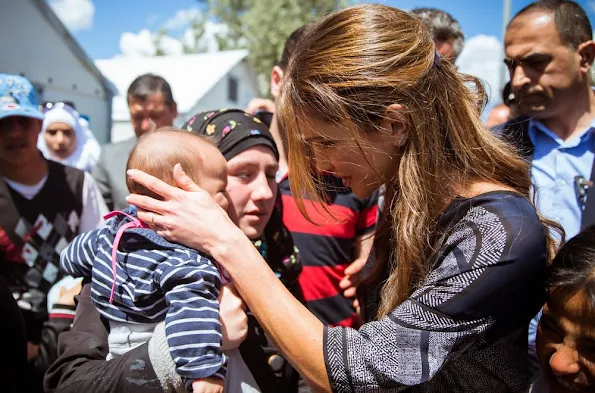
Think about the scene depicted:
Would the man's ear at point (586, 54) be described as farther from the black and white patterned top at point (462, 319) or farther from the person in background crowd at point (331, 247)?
the black and white patterned top at point (462, 319)

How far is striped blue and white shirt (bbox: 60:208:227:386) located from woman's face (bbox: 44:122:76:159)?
4.51 meters

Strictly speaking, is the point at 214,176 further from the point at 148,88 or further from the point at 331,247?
the point at 148,88

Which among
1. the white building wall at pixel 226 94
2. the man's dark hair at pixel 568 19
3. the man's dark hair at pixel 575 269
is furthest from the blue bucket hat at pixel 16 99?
the white building wall at pixel 226 94

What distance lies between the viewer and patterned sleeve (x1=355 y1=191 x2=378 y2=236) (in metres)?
2.78

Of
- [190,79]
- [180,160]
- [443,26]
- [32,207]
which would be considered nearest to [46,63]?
[190,79]

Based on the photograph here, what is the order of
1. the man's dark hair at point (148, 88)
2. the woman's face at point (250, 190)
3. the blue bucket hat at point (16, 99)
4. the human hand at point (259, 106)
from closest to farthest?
the woman's face at point (250, 190) → the blue bucket hat at point (16, 99) → the human hand at point (259, 106) → the man's dark hair at point (148, 88)

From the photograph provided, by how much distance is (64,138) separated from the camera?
227 inches

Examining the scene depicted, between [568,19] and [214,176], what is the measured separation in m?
2.57

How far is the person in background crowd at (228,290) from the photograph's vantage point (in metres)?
1.50

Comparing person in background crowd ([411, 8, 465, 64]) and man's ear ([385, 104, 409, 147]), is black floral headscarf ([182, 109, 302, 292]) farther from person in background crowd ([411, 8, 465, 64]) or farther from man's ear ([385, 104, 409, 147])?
person in background crowd ([411, 8, 465, 64])

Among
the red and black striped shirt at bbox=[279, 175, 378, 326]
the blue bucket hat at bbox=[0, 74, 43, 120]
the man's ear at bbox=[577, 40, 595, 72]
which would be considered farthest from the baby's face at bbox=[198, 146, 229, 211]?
the man's ear at bbox=[577, 40, 595, 72]

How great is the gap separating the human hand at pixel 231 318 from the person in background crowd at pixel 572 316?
98 cm

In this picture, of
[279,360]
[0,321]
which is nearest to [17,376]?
[0,321]

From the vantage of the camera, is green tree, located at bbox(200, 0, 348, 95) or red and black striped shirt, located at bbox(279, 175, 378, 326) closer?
red and black striped shirt, located at bbox(279, 175, 378, 326)
